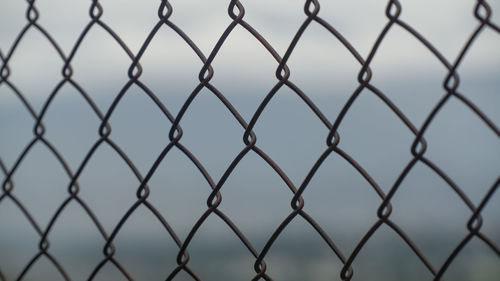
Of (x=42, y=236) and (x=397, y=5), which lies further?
(x=42, y=236)

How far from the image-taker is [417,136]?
2.57ft

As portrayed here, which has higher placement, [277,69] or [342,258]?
[277,69]

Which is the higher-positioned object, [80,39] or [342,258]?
[80,39]

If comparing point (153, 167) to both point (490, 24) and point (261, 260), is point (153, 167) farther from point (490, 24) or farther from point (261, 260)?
point (490, 24)

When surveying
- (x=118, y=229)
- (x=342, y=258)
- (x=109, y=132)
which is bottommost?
(x=342, y=258)

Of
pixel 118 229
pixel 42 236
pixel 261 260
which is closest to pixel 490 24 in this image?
pixel 261 260

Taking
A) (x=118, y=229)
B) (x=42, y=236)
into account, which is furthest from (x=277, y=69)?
(x=42, y=236)

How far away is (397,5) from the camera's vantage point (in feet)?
2.58

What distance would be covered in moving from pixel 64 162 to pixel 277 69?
516 millimetres

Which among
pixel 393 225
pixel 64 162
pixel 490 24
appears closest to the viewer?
pixel 490 24

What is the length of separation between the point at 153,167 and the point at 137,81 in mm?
153

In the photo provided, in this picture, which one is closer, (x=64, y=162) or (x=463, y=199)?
(x=463, y=199)

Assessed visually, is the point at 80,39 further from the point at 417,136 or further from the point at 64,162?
the point at 417,136

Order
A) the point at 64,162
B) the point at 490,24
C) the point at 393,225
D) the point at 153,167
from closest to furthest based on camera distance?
the point at 490,24 → the point at 393,225 → the point at 153,167 → the point at 64,162
